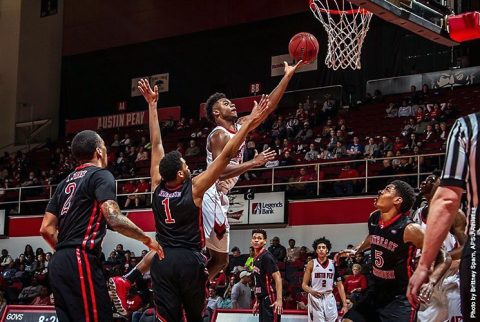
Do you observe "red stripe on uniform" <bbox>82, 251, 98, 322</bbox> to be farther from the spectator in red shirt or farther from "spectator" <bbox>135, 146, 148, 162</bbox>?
"spectator" <bbox>135, 146, 148, 162</bbox>

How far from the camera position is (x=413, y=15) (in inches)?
395

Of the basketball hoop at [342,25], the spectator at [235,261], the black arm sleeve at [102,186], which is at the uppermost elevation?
the basketball hoop at [342,25]

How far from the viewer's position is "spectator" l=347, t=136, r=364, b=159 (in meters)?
19.6

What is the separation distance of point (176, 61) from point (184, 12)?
6.32 feet

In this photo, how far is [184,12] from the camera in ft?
98.0

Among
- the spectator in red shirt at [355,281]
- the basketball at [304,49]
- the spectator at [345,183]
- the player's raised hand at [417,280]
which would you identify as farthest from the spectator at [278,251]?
the player's raised hand at [417,280]

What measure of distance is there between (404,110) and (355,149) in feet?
9.97

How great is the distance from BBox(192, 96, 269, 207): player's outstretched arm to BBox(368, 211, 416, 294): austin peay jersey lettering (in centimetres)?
170

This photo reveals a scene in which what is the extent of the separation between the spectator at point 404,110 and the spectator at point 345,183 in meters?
3.86

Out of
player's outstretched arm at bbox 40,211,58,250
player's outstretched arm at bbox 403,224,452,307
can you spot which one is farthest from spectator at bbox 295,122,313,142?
player's outstretched arm at bbox 40,211,58,250

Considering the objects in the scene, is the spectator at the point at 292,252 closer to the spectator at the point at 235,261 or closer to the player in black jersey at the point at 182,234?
Result: the spectator at the point at 235,261

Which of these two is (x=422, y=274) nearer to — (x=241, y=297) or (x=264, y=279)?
(x=264, y=279)

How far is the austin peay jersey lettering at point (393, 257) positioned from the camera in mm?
6895

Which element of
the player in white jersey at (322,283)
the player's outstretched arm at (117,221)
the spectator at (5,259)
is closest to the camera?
the player's outstretched arm at (117,221)
